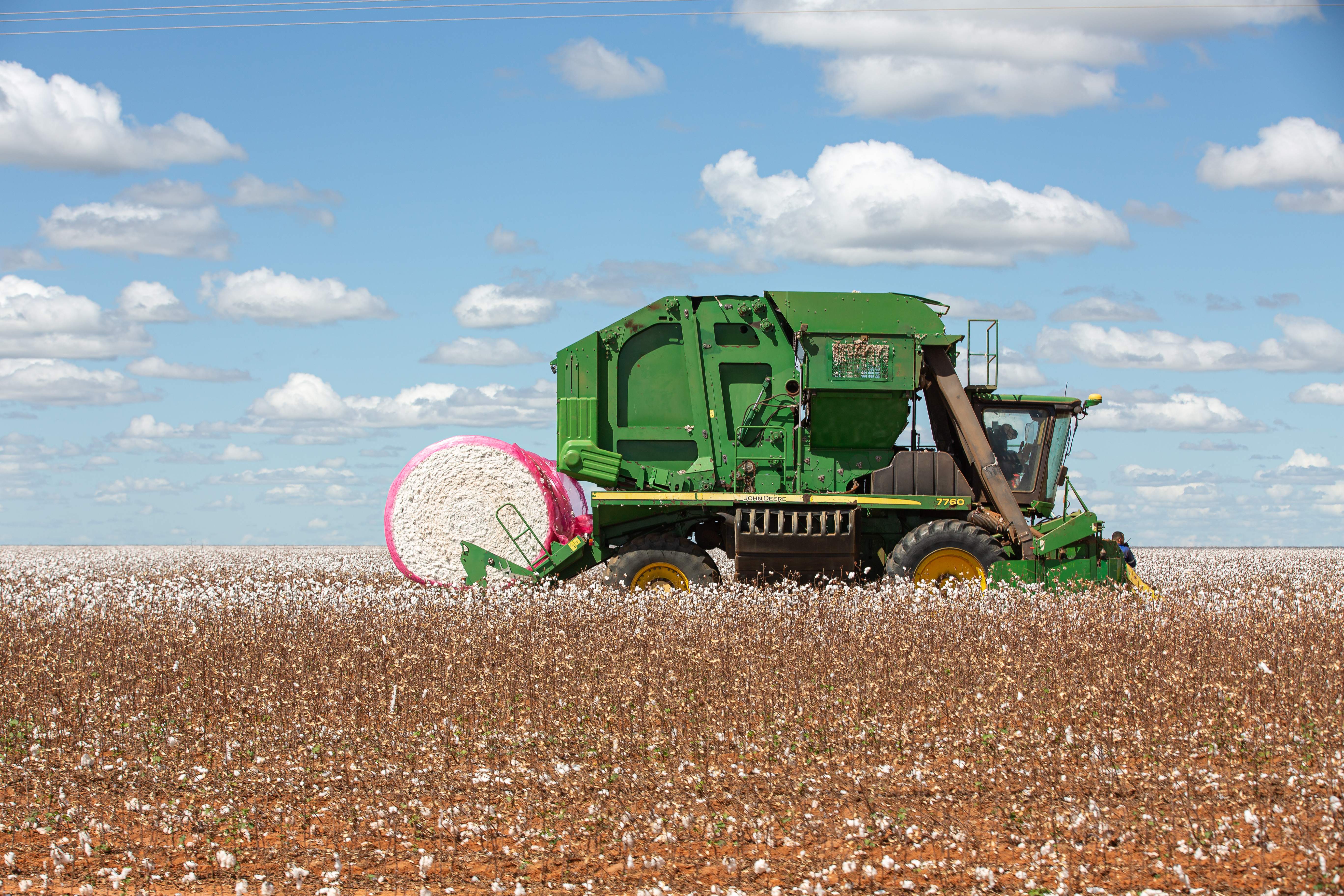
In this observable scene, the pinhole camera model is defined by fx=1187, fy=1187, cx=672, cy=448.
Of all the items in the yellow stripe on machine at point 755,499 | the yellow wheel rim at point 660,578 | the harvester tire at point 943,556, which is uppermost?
the yellow stripe on machine at point 755,499

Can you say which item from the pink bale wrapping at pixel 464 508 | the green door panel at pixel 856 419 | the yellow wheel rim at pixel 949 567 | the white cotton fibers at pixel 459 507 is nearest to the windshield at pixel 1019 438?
the green door panel at pixel 856 419

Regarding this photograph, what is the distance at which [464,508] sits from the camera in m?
15.1

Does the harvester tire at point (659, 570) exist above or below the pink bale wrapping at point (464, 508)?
below

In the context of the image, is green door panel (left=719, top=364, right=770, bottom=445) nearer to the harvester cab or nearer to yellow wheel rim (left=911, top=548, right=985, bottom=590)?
the harvester cab

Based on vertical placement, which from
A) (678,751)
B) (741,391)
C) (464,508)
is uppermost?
(741,391)

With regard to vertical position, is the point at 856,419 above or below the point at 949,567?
above

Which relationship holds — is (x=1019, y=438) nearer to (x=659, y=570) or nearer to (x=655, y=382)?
(x=655, y=382)

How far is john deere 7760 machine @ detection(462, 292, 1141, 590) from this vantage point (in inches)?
538

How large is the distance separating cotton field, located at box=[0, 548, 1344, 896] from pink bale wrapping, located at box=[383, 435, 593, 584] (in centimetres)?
317

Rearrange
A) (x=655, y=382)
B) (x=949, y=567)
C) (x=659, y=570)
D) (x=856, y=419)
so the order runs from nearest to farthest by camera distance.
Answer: (x=949, y=567)
(x=659, y=570)
(x=856, y=419)
(x=655, y=382)

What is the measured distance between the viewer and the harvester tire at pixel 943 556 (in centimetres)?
1361

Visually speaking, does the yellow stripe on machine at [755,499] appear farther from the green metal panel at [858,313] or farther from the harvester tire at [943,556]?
the green metal panel at [858,313]

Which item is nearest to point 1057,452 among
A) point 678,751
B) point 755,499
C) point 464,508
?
point 755,499

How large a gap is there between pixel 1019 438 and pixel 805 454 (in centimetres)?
268
